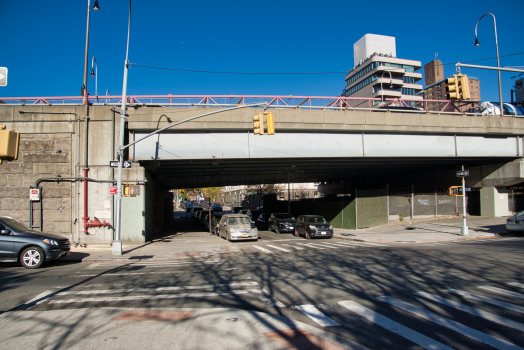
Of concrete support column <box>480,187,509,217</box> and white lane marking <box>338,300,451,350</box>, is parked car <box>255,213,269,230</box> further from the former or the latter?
white lane marking <box>338,300,451,350</box>

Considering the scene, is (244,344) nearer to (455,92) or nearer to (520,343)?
(520,343)

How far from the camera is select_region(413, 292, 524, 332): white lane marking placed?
5609 mm

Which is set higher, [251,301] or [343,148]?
[343,148]

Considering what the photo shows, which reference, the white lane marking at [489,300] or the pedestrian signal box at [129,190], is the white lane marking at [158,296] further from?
the pedestrian signal box at [129,190]

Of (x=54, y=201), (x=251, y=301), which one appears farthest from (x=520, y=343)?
(x=54, y=201)

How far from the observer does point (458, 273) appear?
9.65m

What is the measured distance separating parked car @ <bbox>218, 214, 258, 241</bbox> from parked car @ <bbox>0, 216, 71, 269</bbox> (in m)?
10.7

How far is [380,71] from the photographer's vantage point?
89.5 meters

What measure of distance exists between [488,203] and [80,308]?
105 ft

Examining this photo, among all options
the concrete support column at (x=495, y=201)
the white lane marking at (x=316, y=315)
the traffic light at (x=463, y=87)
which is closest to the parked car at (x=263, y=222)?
the concrete support column at (x=495, y=201)

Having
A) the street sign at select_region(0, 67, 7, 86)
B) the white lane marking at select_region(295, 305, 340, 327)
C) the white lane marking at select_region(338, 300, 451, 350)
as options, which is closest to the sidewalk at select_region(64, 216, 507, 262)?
the street sign at select_region(0, 67, 7, 86)

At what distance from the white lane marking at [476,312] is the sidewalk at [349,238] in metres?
9.95

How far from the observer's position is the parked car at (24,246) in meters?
11.2

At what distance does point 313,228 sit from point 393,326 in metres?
17.2
